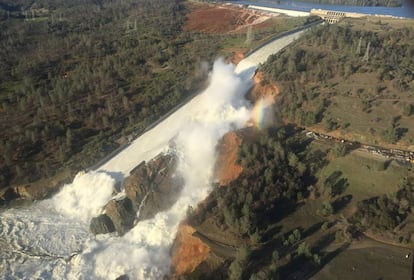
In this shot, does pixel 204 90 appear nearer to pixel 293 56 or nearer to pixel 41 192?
pixel 293 56

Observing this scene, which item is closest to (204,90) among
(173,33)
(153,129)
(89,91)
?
(153,129)

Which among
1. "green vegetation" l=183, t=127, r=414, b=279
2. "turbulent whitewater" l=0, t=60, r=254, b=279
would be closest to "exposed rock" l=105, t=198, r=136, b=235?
"turbulent whitewater" l=0, t=60, r=254, b=279

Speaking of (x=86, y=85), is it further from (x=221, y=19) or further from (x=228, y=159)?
(x=221, y=19)

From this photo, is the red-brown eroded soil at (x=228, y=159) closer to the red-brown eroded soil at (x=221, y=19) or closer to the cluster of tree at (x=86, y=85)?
the cluster of tree at (x=86, y=85)

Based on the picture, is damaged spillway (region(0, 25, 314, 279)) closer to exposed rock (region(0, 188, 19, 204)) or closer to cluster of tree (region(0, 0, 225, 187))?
exposed rock (region(0, 188, 19, 204))

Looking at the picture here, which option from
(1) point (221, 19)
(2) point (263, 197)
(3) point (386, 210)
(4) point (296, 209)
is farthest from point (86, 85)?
(3) point (386, 210)
